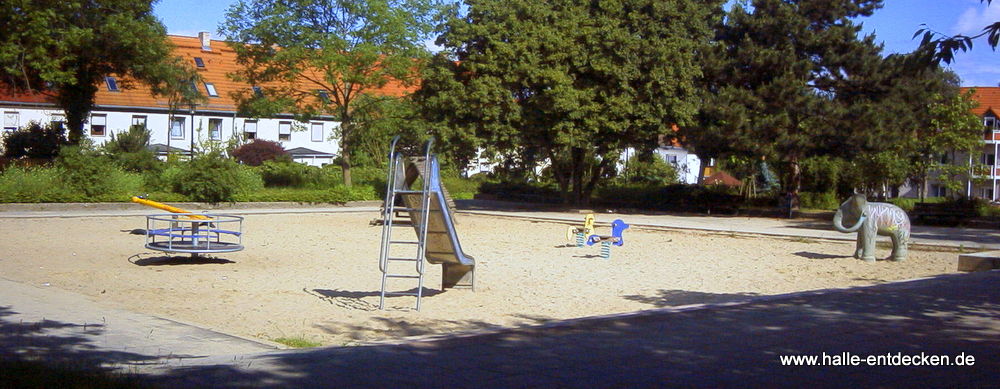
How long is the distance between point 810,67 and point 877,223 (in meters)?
16.7

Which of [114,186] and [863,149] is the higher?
[863,149]

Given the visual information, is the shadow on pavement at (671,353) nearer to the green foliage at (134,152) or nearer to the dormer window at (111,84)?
the green foliage at (134,152)

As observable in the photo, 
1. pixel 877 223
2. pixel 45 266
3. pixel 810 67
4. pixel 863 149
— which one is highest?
pixel 810 67

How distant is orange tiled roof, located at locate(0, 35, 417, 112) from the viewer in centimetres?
5419

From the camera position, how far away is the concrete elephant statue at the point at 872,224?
58.9 feet

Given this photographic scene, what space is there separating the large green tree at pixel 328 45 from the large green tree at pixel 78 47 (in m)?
3.48

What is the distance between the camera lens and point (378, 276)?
1476cm

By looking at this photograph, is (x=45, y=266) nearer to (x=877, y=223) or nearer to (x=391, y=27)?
(x=877, y=223)

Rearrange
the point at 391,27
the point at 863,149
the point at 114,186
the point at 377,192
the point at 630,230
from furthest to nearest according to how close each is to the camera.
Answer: the point at 377,192 < the point at 391,27 < the point at 863,149 < the point at 114,186 < the point at 630,230

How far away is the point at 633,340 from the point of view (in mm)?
8148

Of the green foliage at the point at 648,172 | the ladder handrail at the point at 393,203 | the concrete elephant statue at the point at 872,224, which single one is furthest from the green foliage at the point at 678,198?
the ladder handrail at the point at 393,203

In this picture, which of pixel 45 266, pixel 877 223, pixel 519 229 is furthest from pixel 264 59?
pixel 877 223

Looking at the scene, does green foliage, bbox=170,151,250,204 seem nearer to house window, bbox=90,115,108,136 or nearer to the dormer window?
house window, bbox=90,115,108,136

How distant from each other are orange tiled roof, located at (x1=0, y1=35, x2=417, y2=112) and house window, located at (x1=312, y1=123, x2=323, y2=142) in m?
5.26
